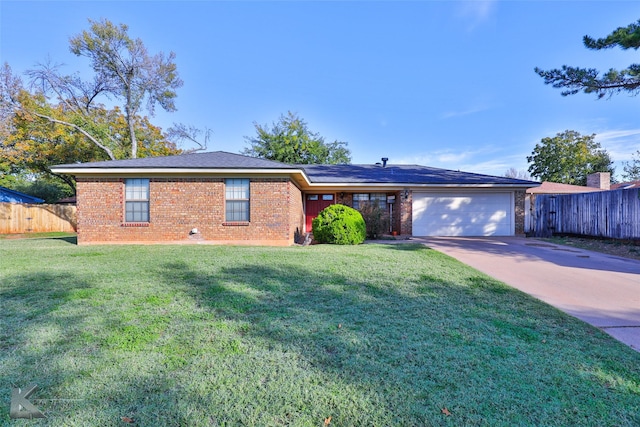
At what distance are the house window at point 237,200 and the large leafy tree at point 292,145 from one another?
16858 mm

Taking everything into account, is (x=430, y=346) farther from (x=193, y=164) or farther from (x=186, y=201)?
(x=193, y=164)

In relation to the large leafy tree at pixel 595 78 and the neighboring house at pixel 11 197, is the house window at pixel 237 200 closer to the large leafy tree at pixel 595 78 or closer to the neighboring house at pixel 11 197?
the large leafy tree at pixel 595 78

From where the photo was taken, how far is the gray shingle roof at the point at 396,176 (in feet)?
46.3

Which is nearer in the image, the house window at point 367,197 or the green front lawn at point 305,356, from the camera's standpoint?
the green front lawn at point 305,356

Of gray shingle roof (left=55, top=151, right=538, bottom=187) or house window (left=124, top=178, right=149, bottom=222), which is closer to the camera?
gray shingle roof (left=55, top=151, right=538, bottom=187)

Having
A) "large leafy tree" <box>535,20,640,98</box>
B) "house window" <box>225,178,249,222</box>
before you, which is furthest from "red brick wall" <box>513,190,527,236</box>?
"house window" <box>225,178,249,222</box>

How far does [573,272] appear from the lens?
645cm

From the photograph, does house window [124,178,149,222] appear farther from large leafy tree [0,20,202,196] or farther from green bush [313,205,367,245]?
large leafy tree [0,20,202,196]

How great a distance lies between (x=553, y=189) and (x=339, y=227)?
1861 cm

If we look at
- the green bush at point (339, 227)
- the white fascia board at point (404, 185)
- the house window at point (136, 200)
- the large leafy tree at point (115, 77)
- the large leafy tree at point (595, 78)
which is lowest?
the green bush at point (339, 227)

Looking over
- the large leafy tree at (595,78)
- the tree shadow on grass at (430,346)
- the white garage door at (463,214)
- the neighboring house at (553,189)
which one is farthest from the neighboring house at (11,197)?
the neighboring house at (553,189)

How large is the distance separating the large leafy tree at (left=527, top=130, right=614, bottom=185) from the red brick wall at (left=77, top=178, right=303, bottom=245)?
32678mm

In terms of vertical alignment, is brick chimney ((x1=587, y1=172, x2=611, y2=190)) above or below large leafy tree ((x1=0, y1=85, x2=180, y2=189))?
below

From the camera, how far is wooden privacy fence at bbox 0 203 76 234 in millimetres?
17508
